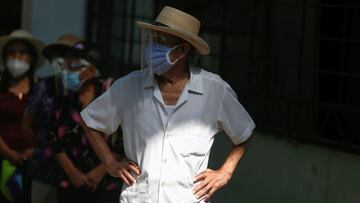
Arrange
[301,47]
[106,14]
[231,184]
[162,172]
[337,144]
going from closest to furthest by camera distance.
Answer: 1. [162,172]
2. [337,144]
3. [301,47]
4. [231,184]
5. [106,14]

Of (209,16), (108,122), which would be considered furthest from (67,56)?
(108,122)

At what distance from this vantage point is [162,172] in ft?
12.8

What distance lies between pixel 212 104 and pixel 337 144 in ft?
5.04

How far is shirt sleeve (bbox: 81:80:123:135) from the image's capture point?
407 centimetres

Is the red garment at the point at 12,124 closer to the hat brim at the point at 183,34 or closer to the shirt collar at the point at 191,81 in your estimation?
the shirt collar at the point at 191,81

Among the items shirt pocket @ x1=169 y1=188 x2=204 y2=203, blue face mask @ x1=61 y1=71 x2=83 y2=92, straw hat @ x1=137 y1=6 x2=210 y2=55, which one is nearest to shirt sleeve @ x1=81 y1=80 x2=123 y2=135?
straw hat @ x1=137 y1=6 x2=210 y2=55

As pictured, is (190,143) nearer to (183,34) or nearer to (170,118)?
(170,118)

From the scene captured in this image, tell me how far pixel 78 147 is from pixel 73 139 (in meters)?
0.06

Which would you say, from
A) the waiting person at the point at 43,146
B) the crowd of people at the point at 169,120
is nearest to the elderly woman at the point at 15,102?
the waiting person at the point at 43,146

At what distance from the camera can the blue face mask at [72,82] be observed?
215 inches

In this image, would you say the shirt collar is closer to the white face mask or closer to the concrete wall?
the concrete wall

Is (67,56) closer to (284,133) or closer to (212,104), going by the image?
(284,133)

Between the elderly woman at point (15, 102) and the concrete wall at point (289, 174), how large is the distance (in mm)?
1413

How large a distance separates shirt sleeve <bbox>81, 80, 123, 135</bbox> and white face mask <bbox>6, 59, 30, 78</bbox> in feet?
8.10
